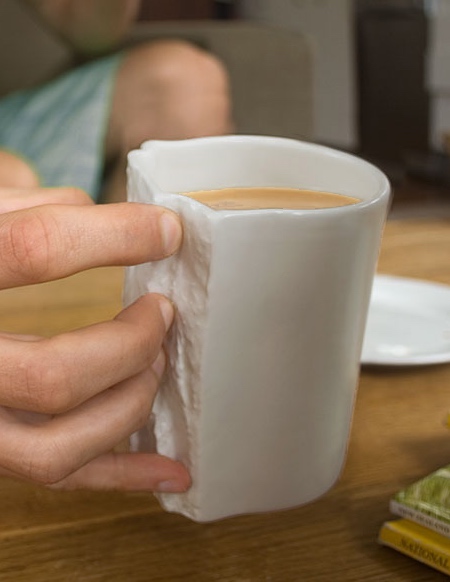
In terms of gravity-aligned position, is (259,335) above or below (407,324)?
above

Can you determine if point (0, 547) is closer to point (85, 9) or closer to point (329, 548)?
point (329, 548)

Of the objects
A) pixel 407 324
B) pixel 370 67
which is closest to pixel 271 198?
pixel 407 324

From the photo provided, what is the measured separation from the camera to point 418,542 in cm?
35

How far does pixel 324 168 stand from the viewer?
0.41m

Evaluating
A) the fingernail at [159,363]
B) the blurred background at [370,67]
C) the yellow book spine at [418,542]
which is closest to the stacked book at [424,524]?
the yellow book spine at [418,542]

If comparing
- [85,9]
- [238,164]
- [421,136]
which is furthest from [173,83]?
[238,164]

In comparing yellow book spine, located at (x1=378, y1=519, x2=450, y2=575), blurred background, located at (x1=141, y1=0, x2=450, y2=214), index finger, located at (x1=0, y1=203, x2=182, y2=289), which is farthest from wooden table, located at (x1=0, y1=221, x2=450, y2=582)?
blurred background, located at (x1=141, y1=0, x2=450, y2=214)

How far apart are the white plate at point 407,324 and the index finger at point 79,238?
0.22 m

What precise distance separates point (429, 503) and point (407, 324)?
258 millimetres

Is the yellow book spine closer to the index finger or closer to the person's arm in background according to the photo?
the index finger

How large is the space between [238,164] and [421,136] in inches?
74.3

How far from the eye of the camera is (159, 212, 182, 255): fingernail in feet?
1.10

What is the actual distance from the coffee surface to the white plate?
148 mm

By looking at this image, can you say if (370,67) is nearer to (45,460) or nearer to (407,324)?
(407,324)
